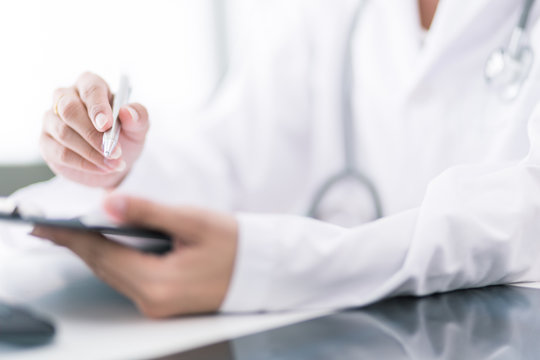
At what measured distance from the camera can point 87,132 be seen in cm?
51

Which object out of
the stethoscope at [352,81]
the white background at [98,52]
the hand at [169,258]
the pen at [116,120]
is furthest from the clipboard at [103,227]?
the white background at [98,52]

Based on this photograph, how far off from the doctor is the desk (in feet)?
0.04

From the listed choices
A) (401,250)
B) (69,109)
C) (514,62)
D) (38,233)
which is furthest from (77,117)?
(514,62)

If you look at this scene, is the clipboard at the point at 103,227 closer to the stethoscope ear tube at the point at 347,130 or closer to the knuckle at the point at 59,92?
the knuckle at the point at 59,92

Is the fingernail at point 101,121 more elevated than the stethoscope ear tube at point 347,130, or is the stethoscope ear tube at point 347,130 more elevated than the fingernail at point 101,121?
the fingernail at point 101,121

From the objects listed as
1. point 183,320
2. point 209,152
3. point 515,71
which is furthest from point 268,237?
point 209,152

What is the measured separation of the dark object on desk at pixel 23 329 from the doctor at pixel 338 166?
53 millimetres

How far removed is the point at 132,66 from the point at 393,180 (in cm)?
148

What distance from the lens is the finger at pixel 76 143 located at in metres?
0.53

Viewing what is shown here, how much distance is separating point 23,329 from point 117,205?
81mm

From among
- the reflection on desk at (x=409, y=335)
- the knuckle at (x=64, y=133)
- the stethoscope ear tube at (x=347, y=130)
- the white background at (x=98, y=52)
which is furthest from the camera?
the white background at (x=98, y=52)

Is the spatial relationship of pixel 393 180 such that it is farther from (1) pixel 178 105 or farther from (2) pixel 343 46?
(1) pixel 178 105

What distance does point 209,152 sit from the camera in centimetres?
83

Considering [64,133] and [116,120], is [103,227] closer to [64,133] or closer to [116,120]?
[116,120]
